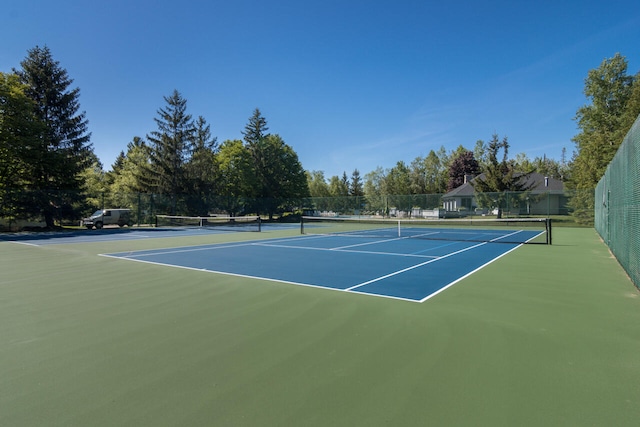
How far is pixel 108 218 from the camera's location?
28.0m

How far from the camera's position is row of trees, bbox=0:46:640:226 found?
25469 mm

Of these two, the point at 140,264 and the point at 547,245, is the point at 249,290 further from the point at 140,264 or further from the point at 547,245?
the point at 547,245

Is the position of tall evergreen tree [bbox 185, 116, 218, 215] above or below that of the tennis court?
above

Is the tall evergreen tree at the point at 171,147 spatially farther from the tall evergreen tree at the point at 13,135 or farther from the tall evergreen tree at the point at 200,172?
the tall evergreen tree at the point at 13,135

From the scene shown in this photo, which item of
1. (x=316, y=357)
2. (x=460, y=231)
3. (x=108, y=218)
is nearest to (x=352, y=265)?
(x=316, y=357)

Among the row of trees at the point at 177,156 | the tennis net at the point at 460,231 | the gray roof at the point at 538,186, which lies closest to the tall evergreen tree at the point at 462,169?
the gray roof at the point at 538,186

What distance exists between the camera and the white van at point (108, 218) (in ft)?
88.3

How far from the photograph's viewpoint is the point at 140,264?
942 centimetres

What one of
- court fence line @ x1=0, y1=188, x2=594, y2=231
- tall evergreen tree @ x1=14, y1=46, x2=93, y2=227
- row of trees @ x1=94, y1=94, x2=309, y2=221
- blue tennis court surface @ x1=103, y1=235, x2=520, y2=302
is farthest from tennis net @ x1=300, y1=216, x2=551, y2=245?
tall evergreen tree @ x1=14, y1=46, x2=93, y2=227

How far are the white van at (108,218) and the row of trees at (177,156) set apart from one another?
172 cm

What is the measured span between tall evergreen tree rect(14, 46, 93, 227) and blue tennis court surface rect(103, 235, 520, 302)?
2054 centimetres

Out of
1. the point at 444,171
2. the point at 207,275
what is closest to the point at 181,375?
the point at 207,275

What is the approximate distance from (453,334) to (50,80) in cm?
3804

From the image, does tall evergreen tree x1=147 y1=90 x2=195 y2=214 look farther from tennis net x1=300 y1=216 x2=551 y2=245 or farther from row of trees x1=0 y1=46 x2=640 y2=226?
tennis net x1=300 y1=216 x2=551 y2=245
